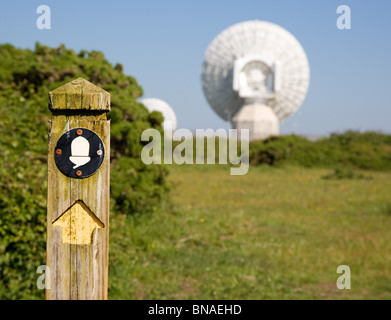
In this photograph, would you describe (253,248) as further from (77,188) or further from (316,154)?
(316,154)

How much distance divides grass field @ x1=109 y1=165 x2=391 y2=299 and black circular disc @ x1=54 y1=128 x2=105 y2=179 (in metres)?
3.63

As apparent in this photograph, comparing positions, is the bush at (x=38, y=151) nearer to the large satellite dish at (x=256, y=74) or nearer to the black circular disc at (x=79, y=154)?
the black circular disc at (x=79, y=154)

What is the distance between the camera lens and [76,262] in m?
1.56

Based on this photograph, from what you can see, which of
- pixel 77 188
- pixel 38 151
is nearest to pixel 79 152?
pixel 77 188

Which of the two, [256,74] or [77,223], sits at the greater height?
[256,74]

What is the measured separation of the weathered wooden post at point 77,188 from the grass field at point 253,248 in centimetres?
351

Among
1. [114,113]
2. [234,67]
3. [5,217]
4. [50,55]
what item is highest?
[234,67]

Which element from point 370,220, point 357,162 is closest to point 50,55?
point 370,220

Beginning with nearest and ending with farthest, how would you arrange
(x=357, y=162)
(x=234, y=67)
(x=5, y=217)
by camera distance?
(x=5, y=217), (x=357, y=162), (x=234, y=67)

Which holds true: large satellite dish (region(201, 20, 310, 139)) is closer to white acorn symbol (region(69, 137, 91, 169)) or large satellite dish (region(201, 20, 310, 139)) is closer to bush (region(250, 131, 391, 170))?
bush (region(250, 131, 391, 170))

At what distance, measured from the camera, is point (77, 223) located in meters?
1.54

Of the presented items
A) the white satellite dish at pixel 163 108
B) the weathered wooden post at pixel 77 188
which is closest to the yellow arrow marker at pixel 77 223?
the weathered wooden post at pixel 77 188

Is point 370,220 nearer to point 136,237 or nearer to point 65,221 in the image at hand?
point 136,237
